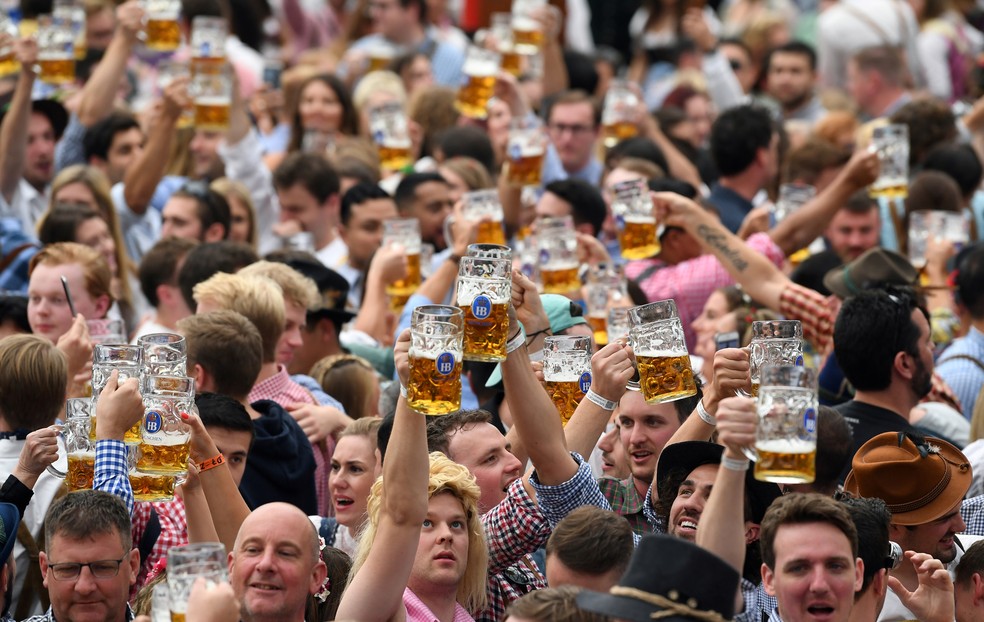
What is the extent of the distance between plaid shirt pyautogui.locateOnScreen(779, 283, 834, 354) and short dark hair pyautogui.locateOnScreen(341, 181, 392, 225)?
2702mm

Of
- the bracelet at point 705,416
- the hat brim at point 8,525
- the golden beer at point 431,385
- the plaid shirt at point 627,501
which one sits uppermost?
the golden beer at point 431,385

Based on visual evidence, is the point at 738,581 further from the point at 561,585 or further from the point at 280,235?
the point at 280,235

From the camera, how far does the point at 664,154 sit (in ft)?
34.4

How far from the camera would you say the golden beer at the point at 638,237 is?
303 inches

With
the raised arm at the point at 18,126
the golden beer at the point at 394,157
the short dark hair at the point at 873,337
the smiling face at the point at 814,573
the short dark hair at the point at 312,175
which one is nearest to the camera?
the smiling face at the point at 814,573

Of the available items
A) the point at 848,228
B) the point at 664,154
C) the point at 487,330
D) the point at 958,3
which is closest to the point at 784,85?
the point at 958,3

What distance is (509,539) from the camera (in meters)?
5.38

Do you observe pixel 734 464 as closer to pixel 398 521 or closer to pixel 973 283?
pixel 398 521

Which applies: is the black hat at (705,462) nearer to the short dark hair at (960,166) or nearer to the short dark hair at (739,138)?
the short dark hair at (739,138)

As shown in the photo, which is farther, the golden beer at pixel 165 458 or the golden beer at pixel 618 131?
the golden beer at pixel 618 131

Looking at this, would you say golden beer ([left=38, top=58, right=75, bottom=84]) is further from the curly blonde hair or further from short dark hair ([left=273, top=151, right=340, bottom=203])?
the curly blonde hair

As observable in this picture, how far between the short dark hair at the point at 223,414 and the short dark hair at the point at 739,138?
4502mm

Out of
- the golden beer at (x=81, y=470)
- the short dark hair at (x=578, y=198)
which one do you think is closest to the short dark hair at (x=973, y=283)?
the short dark hair at (x=578, y=198)

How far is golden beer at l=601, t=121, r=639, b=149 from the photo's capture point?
10.4m
